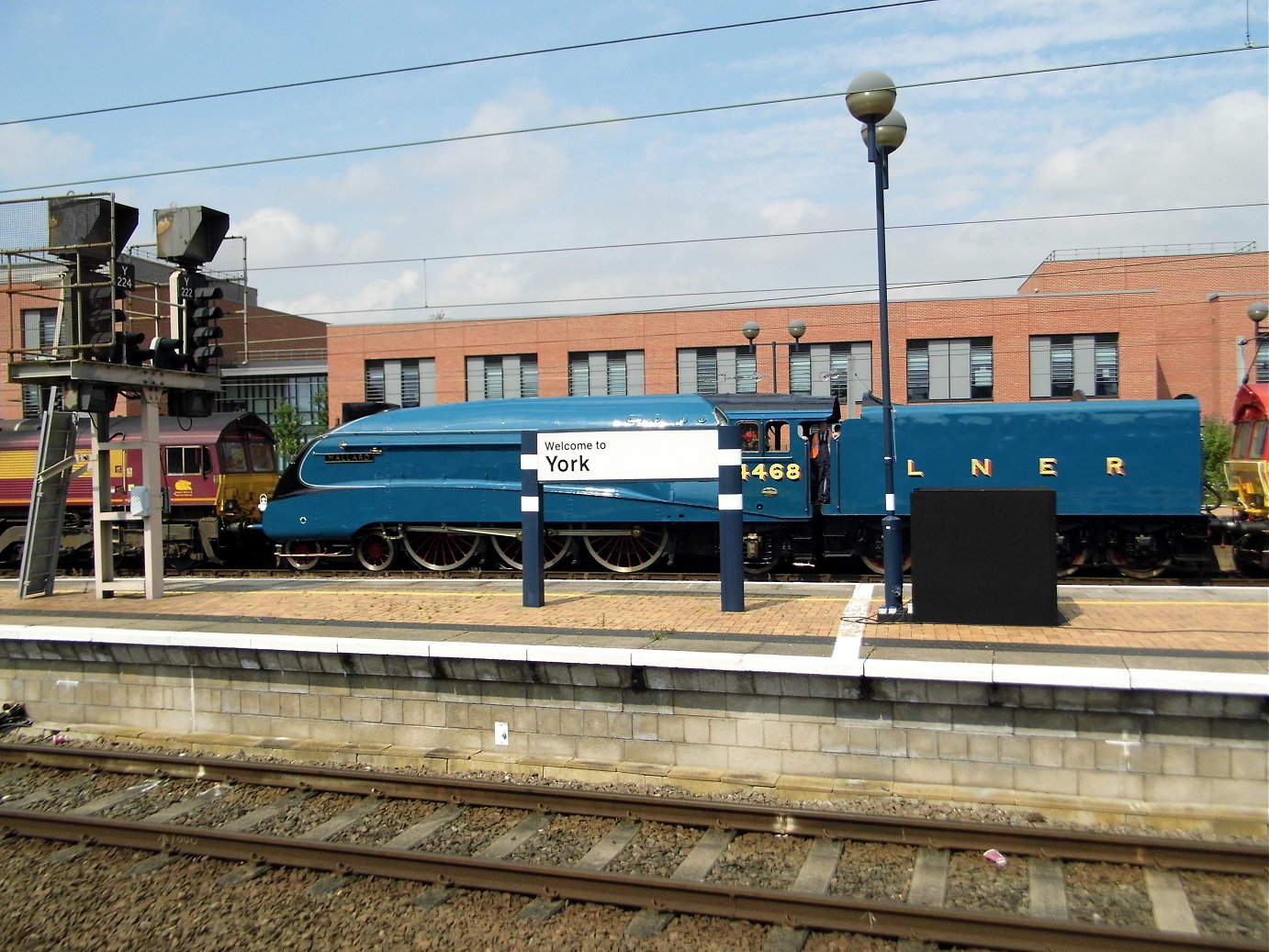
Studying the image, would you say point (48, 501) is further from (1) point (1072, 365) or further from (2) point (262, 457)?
(1) point (1072, 365)

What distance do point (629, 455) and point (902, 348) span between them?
100 ft

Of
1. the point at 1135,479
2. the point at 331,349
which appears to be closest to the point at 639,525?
the point at 1135,479

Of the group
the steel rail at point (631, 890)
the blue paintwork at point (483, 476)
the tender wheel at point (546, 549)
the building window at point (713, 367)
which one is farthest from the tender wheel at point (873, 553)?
the building window at point (713, 367)

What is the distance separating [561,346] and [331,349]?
10569 millimetres

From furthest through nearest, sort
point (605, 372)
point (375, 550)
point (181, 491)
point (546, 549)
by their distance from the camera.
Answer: point (605, 372) < point (181, 491) < point (375, 550) < point (546, 549)

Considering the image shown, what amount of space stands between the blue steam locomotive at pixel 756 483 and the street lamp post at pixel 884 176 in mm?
5080

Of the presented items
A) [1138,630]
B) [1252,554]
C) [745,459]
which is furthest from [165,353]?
[1252,554]

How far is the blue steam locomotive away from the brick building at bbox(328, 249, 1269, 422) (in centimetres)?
1942

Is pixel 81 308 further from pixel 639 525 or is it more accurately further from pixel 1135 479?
pixel 1135 479

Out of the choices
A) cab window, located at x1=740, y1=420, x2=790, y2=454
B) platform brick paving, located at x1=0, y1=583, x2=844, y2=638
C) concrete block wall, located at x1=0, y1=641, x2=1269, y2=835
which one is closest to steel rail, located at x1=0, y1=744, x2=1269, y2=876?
concrete block wall, located at x1=0, y1=641, x2=1269, y2=835

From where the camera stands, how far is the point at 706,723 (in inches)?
305

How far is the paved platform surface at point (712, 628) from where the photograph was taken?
7188mm

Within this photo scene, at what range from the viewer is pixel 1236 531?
47.5 feet

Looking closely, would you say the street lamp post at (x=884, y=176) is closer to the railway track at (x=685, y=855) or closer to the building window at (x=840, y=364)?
the railway track at (x=685, y=855)
